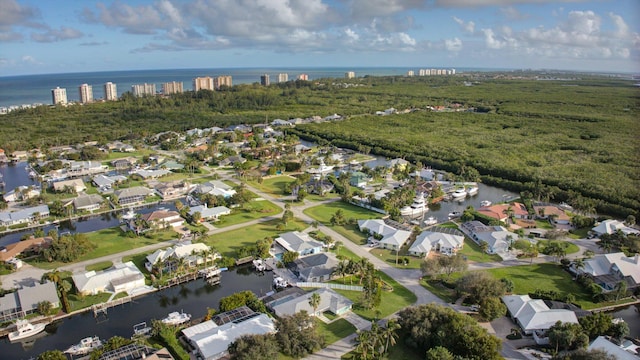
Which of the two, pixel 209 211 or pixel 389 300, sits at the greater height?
pixel 209 211

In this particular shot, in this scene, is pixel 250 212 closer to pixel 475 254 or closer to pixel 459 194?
pixel 475 254

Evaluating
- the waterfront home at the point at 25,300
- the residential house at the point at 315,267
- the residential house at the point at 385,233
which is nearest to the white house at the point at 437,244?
the residential house at the point at 385,233

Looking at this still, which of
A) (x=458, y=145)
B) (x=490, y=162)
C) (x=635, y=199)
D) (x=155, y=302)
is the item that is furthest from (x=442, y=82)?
(x=155, y=302)

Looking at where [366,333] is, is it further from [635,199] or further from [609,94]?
[609,94]

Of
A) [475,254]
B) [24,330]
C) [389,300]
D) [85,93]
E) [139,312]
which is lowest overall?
[139,312]

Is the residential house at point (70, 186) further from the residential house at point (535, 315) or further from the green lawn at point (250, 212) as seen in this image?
the residential house at point (535, 315)

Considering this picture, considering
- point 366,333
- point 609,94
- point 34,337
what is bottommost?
point 34,337

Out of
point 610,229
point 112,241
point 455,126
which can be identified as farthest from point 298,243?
point 455,126
